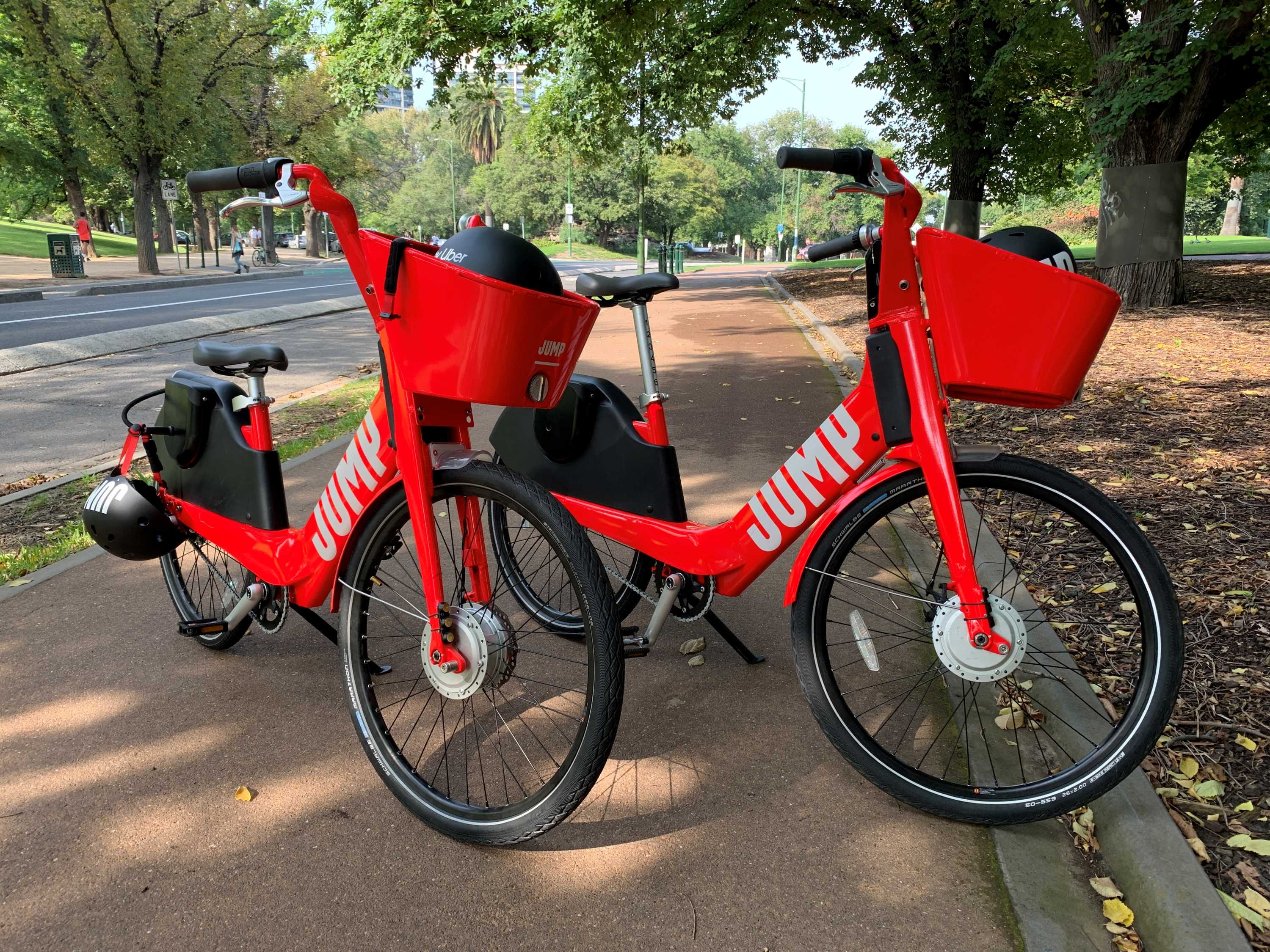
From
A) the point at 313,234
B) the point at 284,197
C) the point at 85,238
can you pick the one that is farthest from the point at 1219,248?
the point at 313,234

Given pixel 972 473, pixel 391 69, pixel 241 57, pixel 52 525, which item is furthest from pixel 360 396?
pixel 241 57

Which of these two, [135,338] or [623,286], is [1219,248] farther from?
[623,286]

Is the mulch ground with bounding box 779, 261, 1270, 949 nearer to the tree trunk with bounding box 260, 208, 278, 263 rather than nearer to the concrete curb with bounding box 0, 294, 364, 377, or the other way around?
the concrete curb with bounding box 0, 294, 364, 377

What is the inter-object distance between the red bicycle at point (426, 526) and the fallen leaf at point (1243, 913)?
1470 millimetres

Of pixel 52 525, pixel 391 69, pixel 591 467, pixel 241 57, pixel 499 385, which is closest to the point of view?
pixel 499 385

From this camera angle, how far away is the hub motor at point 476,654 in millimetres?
2504

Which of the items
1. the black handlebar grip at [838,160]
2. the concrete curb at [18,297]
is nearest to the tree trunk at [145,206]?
the concrete curb at [18,297]

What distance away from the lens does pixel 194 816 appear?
2.63m

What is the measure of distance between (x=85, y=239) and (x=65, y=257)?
777cm

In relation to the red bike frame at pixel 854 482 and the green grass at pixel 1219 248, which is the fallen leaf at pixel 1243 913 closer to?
the red bike frame at pixel 854 482

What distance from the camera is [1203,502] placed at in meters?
4.63

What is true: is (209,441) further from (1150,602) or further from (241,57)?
(241,57)

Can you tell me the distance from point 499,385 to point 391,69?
16.4 metres

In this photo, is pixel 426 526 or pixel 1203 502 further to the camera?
pixel 1203 502
